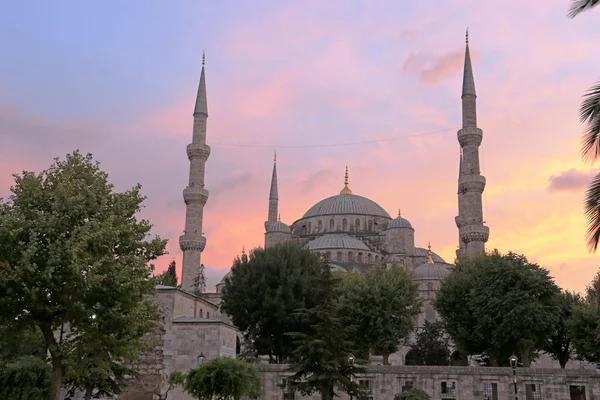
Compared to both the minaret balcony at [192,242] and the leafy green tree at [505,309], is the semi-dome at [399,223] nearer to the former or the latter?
the minaret balcony at [192,242]

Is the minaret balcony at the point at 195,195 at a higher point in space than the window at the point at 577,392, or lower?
higher

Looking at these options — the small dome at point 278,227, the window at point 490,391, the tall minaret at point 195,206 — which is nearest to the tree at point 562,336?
the window at point 490,391

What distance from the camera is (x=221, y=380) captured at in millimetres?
20297

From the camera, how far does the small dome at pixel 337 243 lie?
63.9 meters

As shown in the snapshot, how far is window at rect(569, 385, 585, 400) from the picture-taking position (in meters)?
26.7

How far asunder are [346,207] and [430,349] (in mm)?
28308

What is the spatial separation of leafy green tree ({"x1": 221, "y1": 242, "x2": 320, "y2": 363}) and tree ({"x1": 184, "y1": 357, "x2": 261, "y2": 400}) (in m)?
10.8

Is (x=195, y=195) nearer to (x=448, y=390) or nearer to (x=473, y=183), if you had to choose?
(x=473, y=183)

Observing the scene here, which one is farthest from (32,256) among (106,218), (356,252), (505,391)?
(356,252)

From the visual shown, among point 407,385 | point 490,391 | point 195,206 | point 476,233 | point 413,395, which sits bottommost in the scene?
point 413,395

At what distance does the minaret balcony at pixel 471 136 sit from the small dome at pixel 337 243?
61.6ft

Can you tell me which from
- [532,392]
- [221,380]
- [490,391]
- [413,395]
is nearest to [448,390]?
[490,391]

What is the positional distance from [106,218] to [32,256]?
208 cm

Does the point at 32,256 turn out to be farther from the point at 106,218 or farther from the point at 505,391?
the point at 505,391
